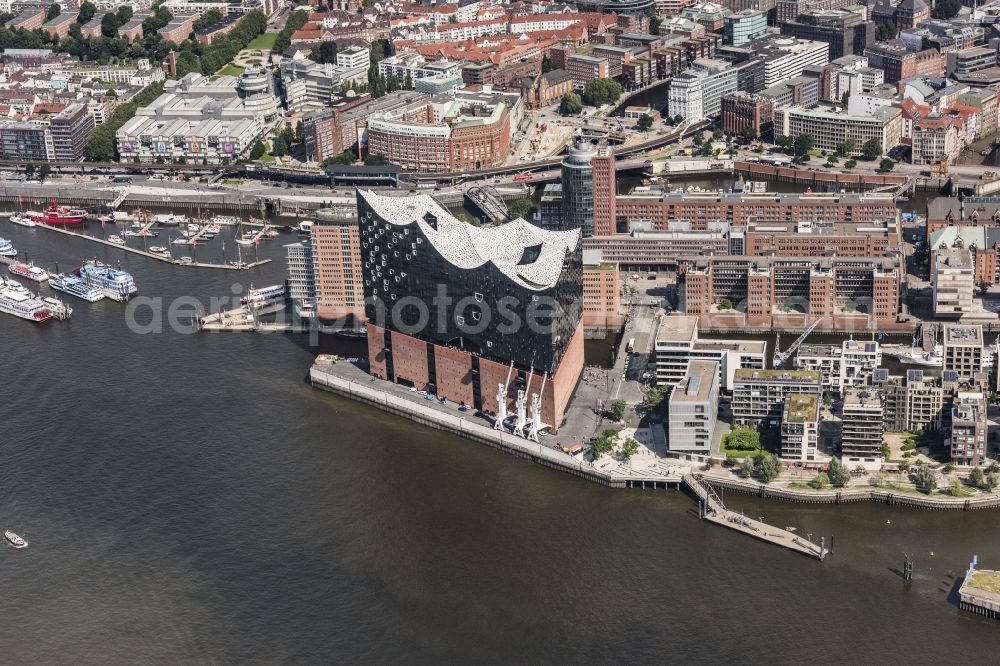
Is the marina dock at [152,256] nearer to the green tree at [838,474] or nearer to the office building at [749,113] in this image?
the office building at [749,113]

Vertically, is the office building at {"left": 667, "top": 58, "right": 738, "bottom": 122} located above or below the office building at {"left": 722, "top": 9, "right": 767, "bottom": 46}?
below

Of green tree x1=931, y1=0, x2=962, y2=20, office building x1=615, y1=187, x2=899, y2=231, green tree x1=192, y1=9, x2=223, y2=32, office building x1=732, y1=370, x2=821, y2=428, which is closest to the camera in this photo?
office building x1=732, y1=370, x2=821, y2=428

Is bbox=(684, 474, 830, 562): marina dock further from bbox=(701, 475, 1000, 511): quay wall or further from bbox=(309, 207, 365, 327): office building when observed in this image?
bbox=(309, 207, 365, 327): office building

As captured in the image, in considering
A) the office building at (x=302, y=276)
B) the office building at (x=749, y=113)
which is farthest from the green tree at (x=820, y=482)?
the office building at (x=749, y=113)

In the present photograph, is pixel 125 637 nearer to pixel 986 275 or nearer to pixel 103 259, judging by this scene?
pixel 103 259

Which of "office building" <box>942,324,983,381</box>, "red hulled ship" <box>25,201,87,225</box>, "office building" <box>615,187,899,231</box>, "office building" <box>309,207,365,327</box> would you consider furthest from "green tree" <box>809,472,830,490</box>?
"red hulled ship" <box>25,201,87,225</box>

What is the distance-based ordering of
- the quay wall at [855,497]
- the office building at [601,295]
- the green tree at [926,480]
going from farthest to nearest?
the office building at [601,295], the green tree at [926,480], the quay wall at [855,497]

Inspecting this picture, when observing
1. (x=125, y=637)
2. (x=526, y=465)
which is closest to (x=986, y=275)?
(x=526, y=465)
